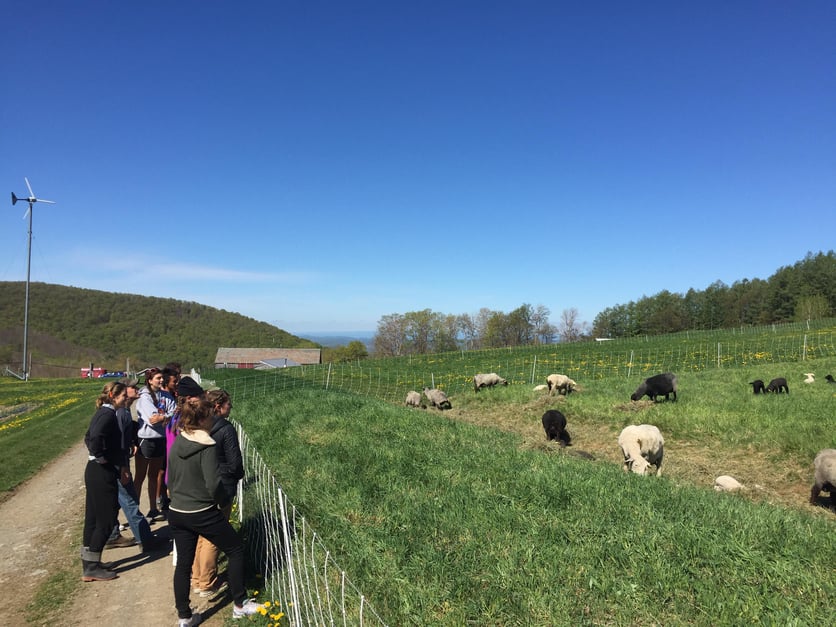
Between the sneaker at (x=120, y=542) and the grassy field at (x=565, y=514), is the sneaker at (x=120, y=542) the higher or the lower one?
the lower one

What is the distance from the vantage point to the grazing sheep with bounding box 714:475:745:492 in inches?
309

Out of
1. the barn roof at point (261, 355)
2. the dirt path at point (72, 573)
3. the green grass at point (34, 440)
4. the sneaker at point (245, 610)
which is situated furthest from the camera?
the barn roof at point (261, 355)

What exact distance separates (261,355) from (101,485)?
256 feet

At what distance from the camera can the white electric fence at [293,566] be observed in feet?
12.4

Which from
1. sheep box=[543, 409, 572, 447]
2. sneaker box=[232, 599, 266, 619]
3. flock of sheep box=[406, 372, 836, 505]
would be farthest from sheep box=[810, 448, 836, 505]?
sneaker box=[232, 599, 266, 619]

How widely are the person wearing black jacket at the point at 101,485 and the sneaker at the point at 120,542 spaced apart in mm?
571

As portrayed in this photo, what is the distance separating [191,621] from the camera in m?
4.23

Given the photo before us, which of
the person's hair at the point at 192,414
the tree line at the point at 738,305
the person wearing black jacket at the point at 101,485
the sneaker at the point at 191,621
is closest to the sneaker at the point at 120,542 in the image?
the person wearing black jacket at the point at 101,485

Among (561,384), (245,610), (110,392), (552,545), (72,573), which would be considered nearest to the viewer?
(245,610)

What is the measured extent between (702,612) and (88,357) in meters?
116

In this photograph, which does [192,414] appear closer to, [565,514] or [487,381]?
[565,514]

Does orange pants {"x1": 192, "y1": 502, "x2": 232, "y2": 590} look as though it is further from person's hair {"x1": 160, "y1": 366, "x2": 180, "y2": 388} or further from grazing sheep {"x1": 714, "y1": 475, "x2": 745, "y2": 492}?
grazing sheep {"x1": 714, "y1": 475, "x2": 745, "y2": 492}

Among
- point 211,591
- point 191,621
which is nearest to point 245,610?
point 191,621

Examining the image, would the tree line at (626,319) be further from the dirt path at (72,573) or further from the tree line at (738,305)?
the dirt path at (72,573)
